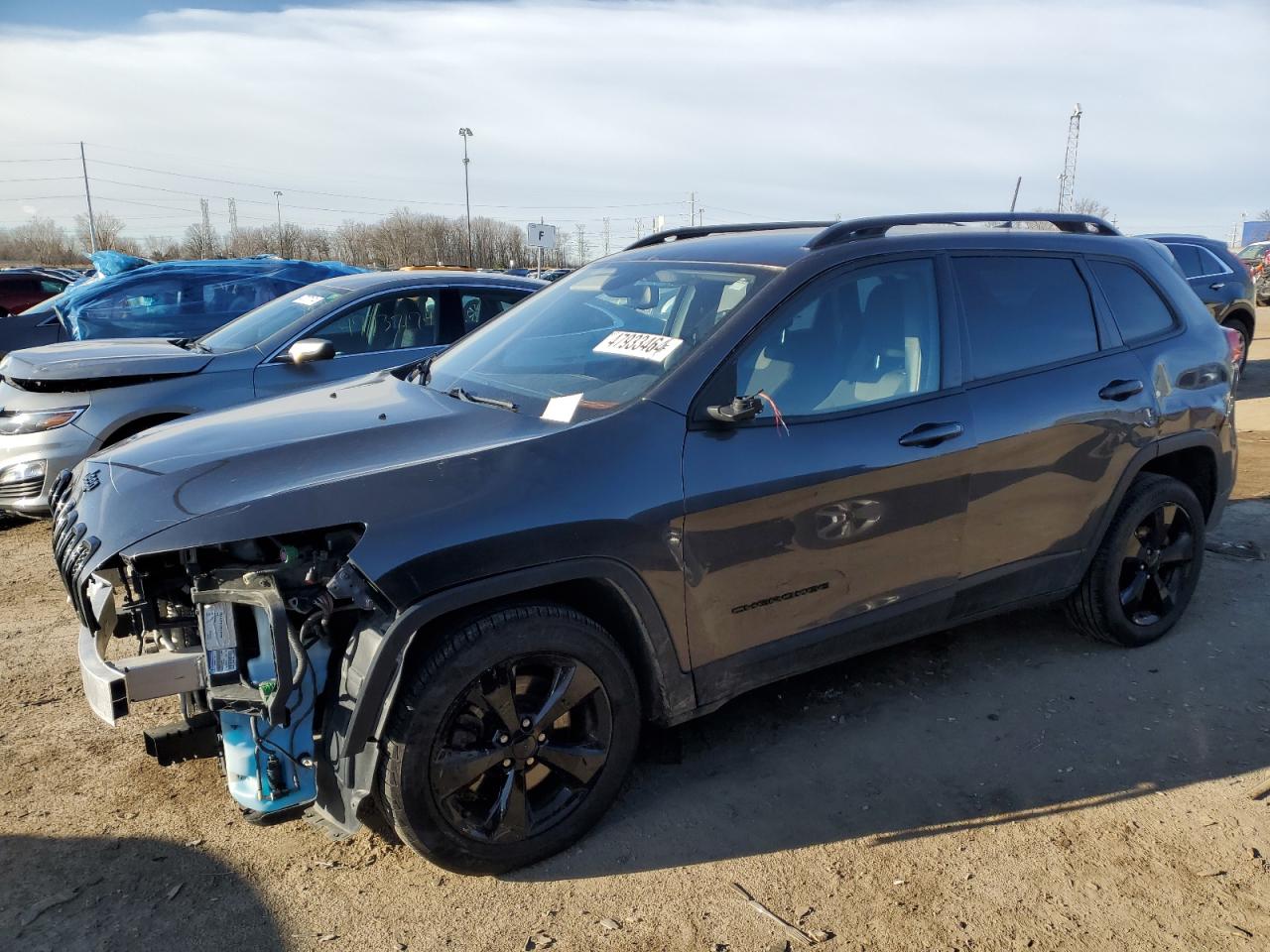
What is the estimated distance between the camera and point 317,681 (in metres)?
2.53

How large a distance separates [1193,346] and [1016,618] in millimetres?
1524

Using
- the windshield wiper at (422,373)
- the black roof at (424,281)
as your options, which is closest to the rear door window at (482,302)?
the black roof at (424,281)

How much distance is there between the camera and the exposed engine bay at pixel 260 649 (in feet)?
7.94

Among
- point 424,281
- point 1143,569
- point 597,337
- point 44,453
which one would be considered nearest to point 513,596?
point 597,337

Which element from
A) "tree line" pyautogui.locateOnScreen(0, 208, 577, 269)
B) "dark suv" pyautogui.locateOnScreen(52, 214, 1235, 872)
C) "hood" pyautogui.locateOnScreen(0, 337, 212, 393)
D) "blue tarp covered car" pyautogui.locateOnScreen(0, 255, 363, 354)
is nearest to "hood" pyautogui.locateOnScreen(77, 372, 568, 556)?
"dark suv" pyautogui.locateOnScreen(52, 214, 1235, 872)

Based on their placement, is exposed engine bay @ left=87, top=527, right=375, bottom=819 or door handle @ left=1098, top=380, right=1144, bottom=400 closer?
exposed engine bay @ left=87, top=527, right=375, bottom=819

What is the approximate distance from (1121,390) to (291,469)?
330 cm

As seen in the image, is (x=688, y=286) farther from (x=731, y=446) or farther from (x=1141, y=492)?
(x=1141, y=492)

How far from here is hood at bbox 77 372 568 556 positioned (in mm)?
2465

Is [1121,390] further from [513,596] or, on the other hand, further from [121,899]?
[121,899]

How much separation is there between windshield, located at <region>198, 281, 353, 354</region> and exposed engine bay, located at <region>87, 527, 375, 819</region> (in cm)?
392

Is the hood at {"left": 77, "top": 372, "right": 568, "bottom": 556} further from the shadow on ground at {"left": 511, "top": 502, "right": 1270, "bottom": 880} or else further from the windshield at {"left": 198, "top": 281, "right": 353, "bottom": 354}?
the windshield at {"left": 198, "top": 281, "right": 353, "bottom": 354}

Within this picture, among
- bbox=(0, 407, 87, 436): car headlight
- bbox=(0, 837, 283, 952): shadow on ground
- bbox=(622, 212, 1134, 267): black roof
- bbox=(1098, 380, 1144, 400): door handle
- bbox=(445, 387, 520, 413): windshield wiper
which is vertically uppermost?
bbox=(622, 212, 1134, 267): black roof

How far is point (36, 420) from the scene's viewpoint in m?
5.52
